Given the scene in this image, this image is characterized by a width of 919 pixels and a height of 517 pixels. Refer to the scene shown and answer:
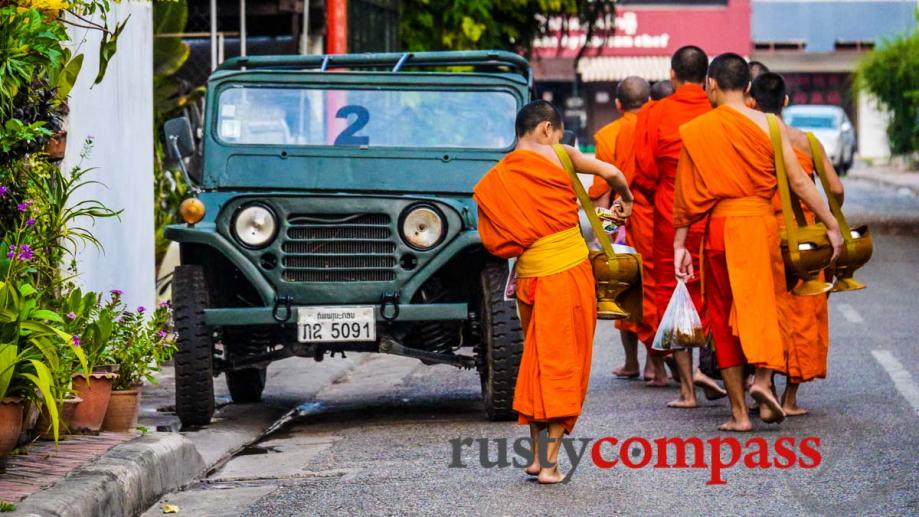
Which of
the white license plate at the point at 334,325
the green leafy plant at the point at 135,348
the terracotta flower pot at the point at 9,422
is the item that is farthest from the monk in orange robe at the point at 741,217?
the terracotta flower pot at the point at 9,422

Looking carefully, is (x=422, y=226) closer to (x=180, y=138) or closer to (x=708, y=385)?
(x=180, y=138)

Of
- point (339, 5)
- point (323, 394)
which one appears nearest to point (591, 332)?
point (323, 394)

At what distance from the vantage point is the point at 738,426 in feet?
26.8

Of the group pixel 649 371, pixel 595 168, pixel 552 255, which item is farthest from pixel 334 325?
pixel 649 371

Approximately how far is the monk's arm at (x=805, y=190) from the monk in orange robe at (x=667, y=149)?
127 cm

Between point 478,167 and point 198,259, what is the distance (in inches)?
68.7

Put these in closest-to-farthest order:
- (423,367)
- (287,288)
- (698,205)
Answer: (698,205), (287,288), (423,367)

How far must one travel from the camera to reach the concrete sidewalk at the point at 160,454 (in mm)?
6113

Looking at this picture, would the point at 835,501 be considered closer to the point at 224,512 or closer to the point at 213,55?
the point at 224,512

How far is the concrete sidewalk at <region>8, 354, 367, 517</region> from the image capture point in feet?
20.1

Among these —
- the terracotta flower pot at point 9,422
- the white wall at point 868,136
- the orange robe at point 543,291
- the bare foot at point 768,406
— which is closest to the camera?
the terracotta flower pot at point 9,422

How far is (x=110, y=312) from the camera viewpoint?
7.76 m

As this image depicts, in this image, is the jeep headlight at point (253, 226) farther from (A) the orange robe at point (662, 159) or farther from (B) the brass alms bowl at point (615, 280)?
(A) the orange robe at point (662, 159)

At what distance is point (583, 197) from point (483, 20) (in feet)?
44.8
